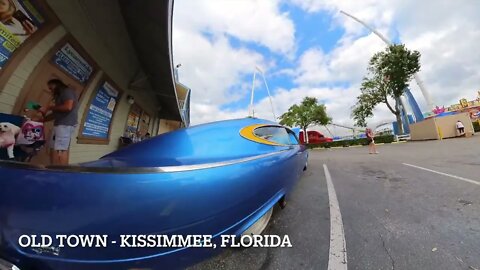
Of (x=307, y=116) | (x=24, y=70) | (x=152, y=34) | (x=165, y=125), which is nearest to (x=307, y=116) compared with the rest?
(x=307, y=116)

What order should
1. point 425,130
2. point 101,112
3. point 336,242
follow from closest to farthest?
point 336,242 < point 101,112 < point 425,130

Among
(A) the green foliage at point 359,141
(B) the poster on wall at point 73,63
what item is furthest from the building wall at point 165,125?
(A) the green foliage at point 359,141

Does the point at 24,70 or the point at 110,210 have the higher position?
the point at 24,70

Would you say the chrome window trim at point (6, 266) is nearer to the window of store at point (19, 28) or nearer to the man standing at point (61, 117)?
the man standing at point (61, 117)

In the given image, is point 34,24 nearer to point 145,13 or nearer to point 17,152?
point 145,13

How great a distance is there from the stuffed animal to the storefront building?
316mm

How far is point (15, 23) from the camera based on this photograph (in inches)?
109

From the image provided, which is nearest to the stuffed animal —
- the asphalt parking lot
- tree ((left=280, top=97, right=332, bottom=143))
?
the asphalt parking lot

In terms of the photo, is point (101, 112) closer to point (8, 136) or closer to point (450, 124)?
point (8, 136)

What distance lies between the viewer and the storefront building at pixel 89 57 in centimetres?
283

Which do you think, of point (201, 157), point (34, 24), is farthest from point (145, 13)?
point (201, 157)

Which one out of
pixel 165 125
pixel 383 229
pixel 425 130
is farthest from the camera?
pixel 425 130

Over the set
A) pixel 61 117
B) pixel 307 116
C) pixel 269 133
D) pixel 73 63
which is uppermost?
pixel 307 116

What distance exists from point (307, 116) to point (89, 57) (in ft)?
114
